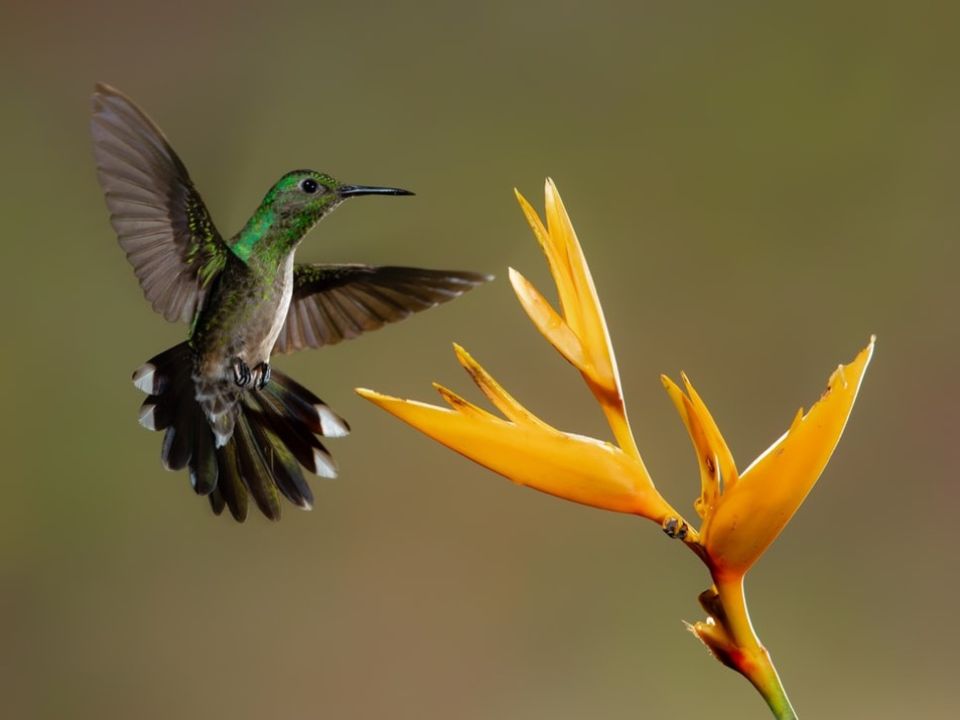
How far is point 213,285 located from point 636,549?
102 cm

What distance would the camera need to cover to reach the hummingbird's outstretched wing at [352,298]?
62 cm

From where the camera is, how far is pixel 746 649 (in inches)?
17.6

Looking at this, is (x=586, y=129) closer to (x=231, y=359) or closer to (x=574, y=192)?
(x=574, y=192)

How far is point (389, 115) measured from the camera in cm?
156

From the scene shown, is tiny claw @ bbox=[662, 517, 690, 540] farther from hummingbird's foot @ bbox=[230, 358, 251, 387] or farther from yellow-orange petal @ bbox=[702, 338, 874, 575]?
hummingbird's foot @ bbox=[230, 358, 251, 387]

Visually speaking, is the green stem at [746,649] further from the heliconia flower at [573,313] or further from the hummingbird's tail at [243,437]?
the hummingbird's tail at [243,437]

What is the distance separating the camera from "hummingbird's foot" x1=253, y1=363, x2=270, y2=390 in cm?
57

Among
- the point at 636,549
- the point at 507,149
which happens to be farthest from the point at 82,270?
the point at 636,549

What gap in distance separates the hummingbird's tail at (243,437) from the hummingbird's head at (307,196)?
97mm

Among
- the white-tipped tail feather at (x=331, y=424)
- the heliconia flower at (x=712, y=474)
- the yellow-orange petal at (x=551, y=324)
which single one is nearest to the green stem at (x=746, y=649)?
the heliconia flower at (x=712, y=474)

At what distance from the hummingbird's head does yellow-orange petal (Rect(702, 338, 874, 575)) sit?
219 millimetres

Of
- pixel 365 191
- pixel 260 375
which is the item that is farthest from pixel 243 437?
pixel 365 191

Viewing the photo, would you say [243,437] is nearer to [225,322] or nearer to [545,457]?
[225,322]

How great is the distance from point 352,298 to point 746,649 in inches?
12.6
